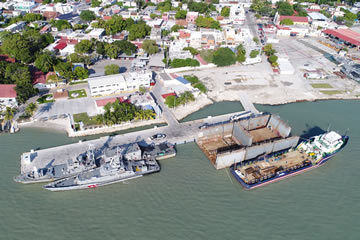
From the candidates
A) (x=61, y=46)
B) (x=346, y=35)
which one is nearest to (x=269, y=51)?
(x=346, y=35)

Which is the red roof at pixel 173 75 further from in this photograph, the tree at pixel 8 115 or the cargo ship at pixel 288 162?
the tree at pixel 8 115

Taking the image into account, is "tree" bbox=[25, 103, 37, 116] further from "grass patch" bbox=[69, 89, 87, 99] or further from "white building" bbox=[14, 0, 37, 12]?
"white building" bbox=[14, 0, 37, 12]

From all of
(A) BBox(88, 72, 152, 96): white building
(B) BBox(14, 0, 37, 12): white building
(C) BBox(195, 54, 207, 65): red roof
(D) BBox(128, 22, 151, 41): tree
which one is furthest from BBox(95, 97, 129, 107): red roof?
(B) BBox(14, 0, 37, 12): white building

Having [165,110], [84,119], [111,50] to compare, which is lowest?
[84,119]

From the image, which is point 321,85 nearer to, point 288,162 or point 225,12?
point 288,162

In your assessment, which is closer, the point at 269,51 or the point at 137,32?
the point at 269,51

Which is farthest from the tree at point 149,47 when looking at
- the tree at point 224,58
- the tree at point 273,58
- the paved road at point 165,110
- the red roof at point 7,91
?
the red roof at point 7,91
